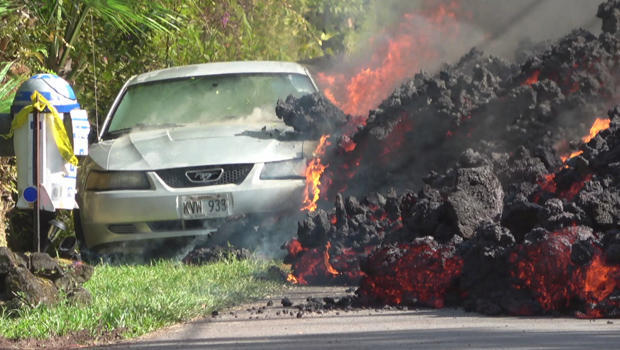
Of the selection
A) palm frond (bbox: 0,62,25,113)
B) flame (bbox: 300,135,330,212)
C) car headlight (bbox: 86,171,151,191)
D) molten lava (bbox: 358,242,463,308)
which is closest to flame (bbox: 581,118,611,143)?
flame (bbox: 300,135,330,212)

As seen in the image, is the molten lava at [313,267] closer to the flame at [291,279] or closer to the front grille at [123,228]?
the flame at [291,279]

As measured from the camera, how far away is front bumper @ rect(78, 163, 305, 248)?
418 inches

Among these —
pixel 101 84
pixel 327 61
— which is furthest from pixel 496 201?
pixel 327 61

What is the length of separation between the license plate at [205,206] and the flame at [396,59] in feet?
9.67

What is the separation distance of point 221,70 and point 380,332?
6.31 m

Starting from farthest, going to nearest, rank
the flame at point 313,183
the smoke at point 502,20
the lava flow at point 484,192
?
the smoke at point 502,20 → the flame at point 313,183 → the lava flow at point 484,192

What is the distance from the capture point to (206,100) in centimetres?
1216

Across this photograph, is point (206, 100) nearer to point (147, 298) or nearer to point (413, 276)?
point (147, 298)

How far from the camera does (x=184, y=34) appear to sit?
53.6 ft

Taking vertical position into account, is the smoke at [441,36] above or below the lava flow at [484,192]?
above

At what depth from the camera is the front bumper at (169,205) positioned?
10609mm

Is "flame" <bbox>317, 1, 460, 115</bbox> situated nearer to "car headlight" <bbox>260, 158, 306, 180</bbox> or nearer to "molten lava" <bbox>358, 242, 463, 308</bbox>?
"car headlight" <bbox>260, 158, 306, 180</bbox>

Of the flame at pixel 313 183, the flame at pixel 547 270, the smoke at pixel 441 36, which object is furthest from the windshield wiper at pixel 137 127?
the flame at pixel 547 270

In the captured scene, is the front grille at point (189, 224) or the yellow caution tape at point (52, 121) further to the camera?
the front grille at point (189, 224)
